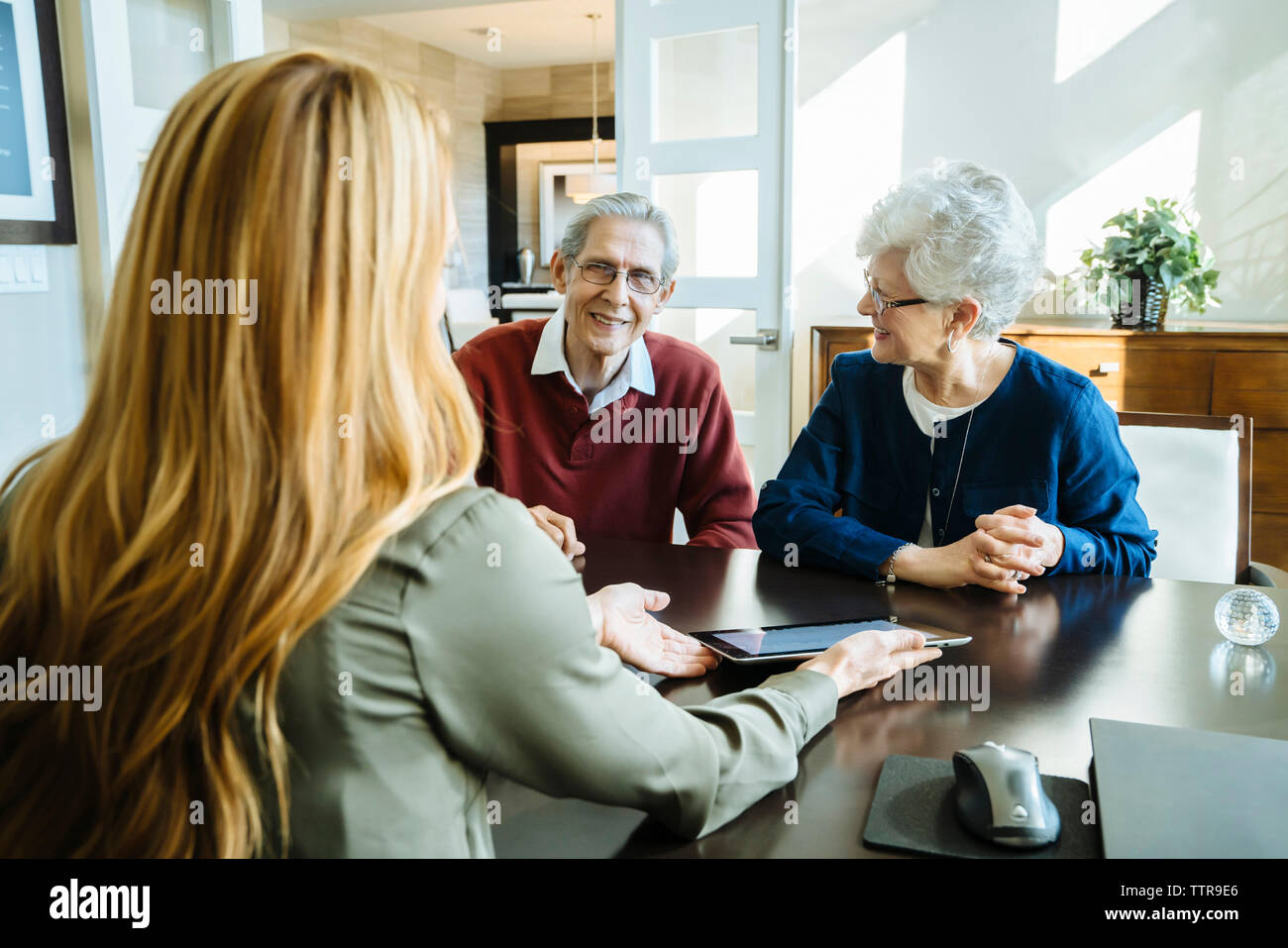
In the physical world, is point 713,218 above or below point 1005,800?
above

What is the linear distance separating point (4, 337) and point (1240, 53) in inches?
164

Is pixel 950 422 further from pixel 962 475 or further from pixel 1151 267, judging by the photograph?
pixel 1151 267

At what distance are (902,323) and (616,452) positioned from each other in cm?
66

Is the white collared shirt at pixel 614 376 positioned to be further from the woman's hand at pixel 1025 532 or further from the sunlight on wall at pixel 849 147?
the sunlight on wall at pixel 849 147

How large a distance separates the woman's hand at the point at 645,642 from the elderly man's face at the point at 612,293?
0.97 metres

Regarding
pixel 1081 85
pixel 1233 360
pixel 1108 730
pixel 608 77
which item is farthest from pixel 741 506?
pixel 608 77

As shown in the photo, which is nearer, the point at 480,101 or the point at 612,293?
the point at 612,293

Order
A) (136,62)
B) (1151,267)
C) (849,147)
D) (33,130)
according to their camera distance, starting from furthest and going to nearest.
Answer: (849,147), (1151,267), (136,62), (33,130)

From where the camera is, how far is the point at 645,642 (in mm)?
1124

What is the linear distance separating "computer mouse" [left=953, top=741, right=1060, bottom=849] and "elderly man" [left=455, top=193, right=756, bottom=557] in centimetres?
124

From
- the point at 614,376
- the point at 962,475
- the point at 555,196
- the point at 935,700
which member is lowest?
the point at 935,700

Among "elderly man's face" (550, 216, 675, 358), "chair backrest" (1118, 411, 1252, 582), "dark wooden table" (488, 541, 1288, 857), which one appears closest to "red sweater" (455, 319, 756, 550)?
"elderly man's face" (550, 216, 675, 358)

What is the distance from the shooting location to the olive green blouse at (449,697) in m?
0.64

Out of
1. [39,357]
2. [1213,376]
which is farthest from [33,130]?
[1213,376]
